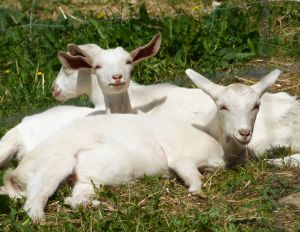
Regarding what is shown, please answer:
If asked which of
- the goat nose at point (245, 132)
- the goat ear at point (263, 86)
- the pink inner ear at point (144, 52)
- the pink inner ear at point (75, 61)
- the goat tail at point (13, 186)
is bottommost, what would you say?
the goat tail at point (13, 186)

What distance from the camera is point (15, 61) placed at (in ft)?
33.8

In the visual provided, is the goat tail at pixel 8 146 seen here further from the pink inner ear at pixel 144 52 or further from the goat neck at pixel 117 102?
the pink inner ear at pixel 144 52

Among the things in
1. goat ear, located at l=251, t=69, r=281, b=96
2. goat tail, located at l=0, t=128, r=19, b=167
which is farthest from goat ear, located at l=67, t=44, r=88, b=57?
goat ear, located at l=251, t=69, r=281, b=96

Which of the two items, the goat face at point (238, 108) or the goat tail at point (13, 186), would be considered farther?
the goat face at point (238, 108)

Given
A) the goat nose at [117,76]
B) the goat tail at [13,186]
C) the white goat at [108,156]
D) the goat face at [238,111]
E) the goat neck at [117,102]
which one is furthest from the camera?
the goat neck at [117,102]

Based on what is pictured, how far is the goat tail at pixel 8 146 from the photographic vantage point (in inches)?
313

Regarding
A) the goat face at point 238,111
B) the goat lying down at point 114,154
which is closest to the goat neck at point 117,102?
the goat lying down at point 114,154

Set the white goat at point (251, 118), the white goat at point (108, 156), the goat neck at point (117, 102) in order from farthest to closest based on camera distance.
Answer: the goat neck at point (117, 102)
the white goat at point (251, 118)
the white goat at point (108, 156)

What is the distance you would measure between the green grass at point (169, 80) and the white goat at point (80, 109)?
0.44m

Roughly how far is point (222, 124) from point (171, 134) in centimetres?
41

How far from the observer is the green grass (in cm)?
646

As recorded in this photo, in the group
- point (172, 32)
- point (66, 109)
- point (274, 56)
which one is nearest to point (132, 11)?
point (172, 32)

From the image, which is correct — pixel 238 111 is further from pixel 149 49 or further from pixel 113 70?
pixel 149 49

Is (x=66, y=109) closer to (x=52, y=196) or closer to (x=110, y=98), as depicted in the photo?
(x=110, y=98)
